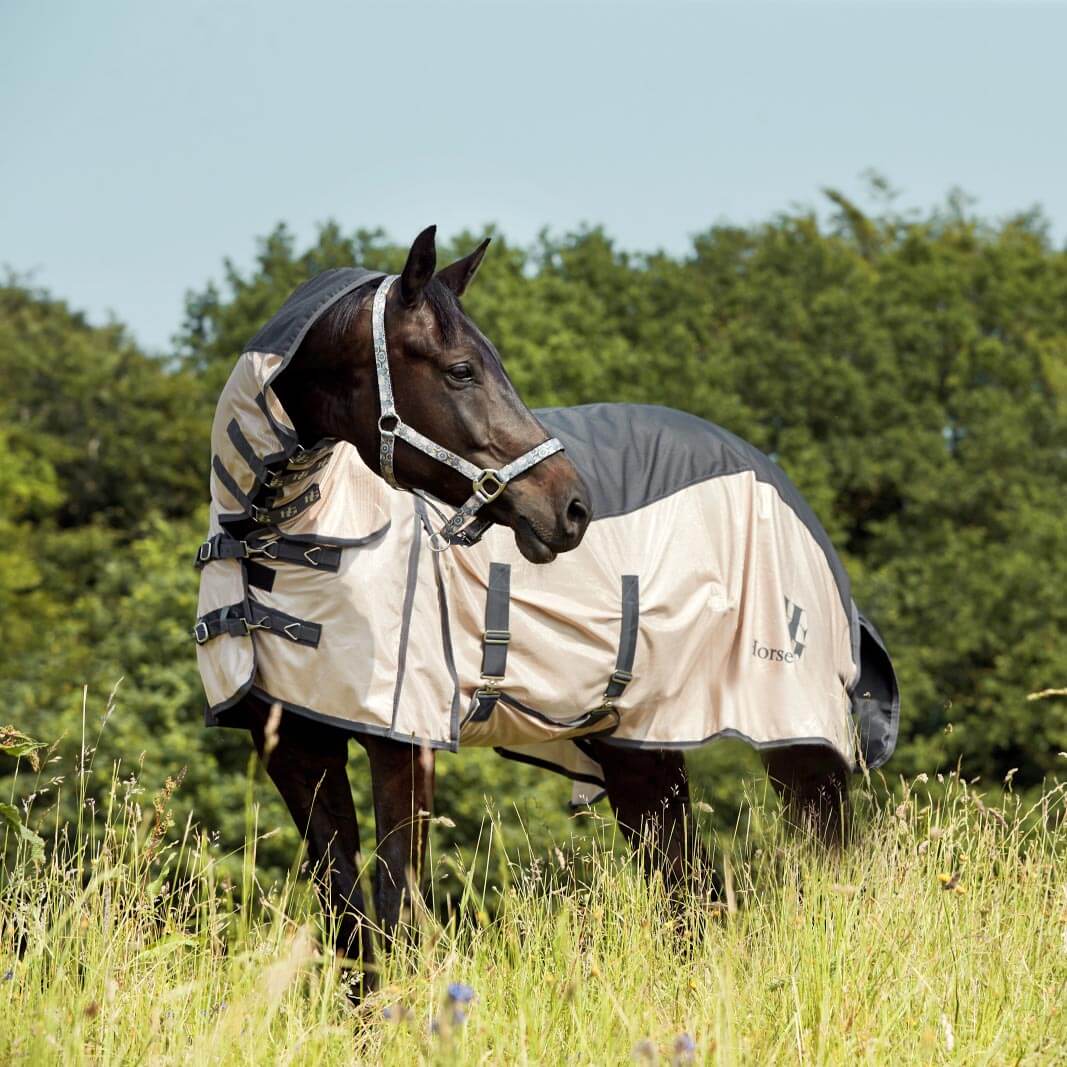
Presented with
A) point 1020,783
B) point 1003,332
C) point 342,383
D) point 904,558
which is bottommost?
point 1020,783

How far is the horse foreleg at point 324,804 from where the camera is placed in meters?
4.48

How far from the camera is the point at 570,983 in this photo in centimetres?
264

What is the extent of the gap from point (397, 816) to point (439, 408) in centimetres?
124

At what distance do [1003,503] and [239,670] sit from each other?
22638 mm

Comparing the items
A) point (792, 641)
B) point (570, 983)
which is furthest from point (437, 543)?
point (570, 983)

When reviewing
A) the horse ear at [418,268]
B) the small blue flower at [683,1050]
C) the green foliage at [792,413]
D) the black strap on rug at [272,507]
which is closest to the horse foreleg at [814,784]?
the black strap on rug at [272,507]

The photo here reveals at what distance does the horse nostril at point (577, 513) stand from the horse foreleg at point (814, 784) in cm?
163

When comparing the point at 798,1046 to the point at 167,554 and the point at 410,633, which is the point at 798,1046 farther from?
the point at 167,554

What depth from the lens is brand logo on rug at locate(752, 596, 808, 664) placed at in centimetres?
527

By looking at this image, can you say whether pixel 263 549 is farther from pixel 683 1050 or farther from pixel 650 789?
pixel 683 1050

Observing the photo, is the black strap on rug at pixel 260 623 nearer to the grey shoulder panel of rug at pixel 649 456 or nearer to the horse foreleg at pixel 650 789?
the grey shoulder panel of rug at pixel 649 456

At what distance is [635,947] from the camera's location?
3.68 m

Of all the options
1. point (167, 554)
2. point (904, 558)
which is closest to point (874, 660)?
point (167, 554)

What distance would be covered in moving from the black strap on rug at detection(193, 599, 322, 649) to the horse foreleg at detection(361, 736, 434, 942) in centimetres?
37
